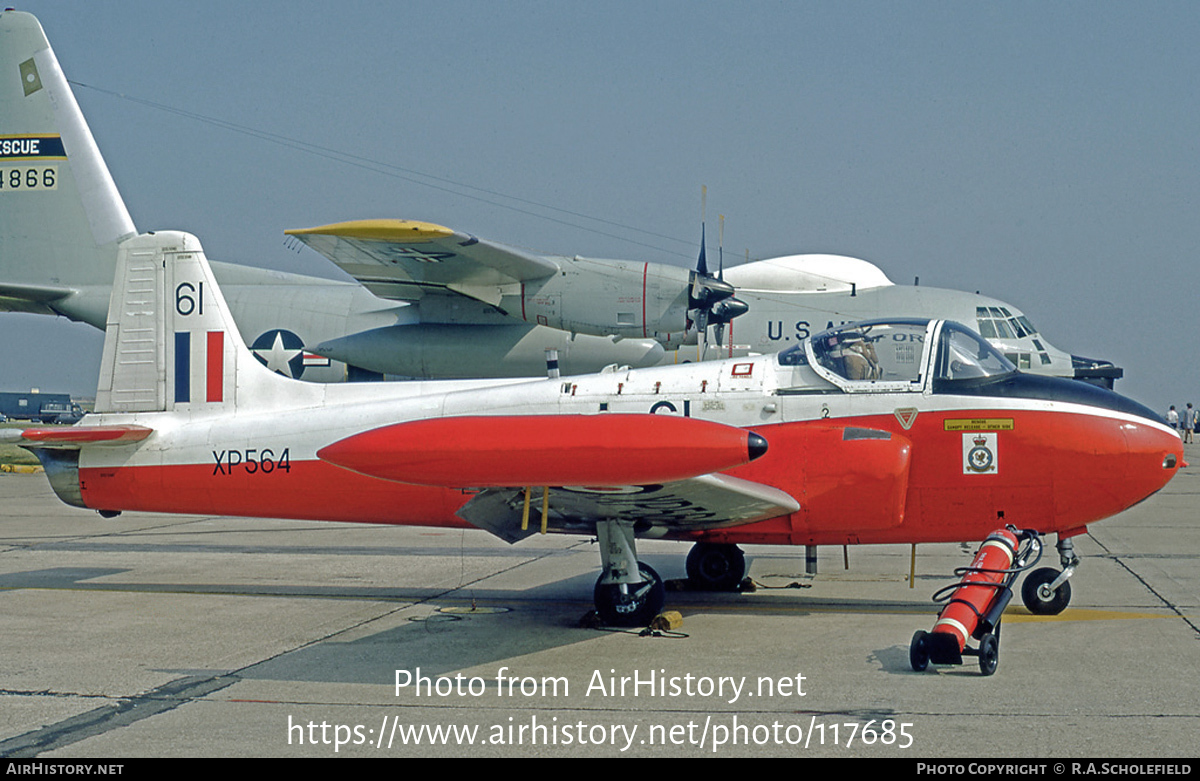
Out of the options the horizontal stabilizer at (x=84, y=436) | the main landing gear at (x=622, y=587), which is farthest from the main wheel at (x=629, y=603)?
the horizontal stabilizer at (x=84, y=436)

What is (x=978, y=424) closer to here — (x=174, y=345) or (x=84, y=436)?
(x=174, y=345)

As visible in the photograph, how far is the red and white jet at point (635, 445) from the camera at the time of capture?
6098 millimetres

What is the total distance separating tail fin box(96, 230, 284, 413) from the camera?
9.78 metres

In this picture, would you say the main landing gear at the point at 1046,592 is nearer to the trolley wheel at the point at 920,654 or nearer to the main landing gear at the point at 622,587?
the trolley wheel at the point at 920,654

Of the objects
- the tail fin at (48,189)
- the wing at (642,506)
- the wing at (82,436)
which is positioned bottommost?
the wing at (642,506)

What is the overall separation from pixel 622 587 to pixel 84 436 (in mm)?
5242

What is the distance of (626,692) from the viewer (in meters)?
6.09

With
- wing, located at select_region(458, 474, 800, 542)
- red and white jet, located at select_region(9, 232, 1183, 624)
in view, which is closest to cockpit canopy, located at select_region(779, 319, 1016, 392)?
red and white jet, located at select_region(9, 232, 1183, 624)

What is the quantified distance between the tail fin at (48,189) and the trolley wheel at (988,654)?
18.7m

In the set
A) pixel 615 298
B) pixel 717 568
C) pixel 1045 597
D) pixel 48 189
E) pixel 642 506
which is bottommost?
pixel 717 568

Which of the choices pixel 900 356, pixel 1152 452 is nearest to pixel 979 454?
pixel 900 356

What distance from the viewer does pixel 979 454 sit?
792 centimetres

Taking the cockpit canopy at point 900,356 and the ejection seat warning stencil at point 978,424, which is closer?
the ejection seat warning stencil at point 978,424

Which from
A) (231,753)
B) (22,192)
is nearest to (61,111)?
(22,192)
